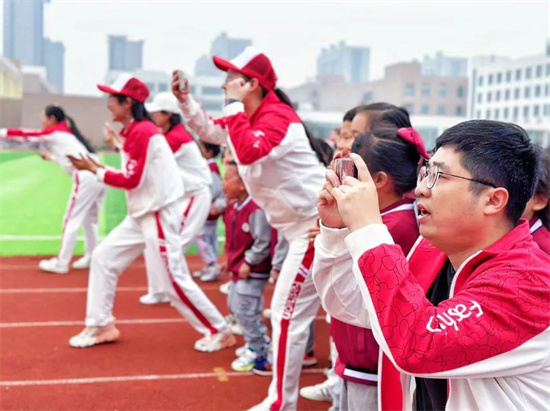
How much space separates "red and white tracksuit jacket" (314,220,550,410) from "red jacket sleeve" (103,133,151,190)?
3.20 metres

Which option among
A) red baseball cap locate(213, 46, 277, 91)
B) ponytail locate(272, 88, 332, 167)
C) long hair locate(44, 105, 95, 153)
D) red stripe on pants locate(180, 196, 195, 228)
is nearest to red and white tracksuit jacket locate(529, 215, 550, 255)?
ponytail locate(272, 88, 332, 167)

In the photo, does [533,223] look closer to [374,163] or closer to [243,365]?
[374,163]

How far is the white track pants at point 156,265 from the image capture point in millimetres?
4480

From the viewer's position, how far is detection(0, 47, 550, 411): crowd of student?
1.29 m

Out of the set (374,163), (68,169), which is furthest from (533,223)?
(68,169)

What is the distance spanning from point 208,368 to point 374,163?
8.07 feet

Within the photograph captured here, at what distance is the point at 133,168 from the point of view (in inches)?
173

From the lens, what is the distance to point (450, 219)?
54.9 inches

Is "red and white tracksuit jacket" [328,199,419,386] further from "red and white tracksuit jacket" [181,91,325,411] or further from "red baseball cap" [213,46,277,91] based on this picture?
"red baseball cap" [213,46,277,91]

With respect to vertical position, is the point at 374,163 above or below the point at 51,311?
above

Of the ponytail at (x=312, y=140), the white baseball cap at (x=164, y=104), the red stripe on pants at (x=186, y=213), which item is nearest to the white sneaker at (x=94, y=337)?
the red stripe on pants at (x=186, y=213)

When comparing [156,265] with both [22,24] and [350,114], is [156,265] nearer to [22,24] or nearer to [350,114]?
[350,114]

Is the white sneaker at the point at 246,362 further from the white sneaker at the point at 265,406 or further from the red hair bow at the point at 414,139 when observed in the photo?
the red hair bow at the point at 414,139

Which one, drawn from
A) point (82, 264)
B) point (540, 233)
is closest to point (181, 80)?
point (540, 233)
